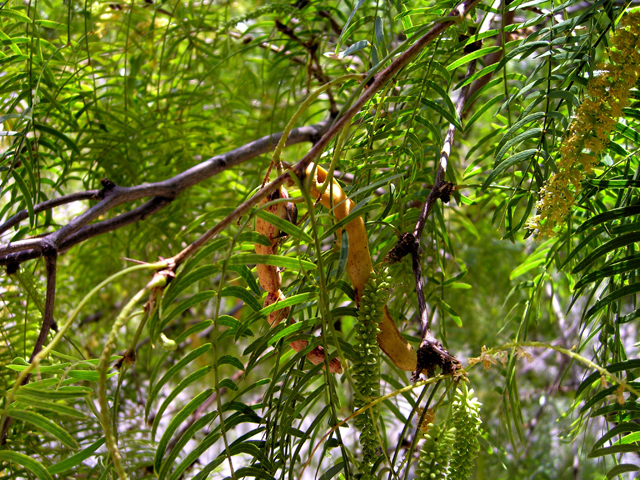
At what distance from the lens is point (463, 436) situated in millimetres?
296

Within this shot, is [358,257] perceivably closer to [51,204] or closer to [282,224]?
[282,224]

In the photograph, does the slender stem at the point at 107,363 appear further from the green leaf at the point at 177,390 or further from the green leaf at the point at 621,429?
the green leaf at the point at 621,429

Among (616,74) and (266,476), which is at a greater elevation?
(616,74)

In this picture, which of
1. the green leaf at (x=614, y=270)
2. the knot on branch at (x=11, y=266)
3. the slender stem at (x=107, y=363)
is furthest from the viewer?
the knot on branch at (x=11, y=266)

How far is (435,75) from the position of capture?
405mm

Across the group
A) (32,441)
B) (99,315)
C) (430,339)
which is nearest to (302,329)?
(430,339)

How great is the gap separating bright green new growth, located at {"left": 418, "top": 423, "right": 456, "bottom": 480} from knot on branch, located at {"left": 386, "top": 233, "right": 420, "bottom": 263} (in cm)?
11

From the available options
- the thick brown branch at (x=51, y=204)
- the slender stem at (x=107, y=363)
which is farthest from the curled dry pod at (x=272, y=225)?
the thick brown branch at (x=51, y=204)

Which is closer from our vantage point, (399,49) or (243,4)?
(399,49)

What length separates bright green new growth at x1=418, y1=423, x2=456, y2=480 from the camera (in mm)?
285

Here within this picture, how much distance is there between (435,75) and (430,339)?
8.4 inches

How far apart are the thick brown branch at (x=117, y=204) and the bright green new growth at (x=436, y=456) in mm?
310

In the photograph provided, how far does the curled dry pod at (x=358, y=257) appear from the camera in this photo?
0.31 meters

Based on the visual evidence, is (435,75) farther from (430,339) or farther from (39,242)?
(39,242)
